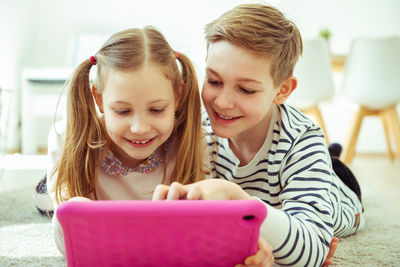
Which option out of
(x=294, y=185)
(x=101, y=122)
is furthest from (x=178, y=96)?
(x=294, y=185)

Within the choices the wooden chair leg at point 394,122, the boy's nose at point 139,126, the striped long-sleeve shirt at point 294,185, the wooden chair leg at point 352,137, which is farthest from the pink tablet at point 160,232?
the wooden chair leg at point 394,122

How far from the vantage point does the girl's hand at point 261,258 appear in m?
0.57

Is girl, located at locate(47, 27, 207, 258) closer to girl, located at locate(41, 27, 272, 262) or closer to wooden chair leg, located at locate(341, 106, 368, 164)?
girl, located at locate(41, 27, 272, 262)

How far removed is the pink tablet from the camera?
0.49 meters

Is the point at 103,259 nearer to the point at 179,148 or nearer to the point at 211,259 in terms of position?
the point at 211,259

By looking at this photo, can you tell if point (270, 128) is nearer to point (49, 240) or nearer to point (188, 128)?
point (188, 128)

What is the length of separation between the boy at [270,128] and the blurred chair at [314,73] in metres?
1.53

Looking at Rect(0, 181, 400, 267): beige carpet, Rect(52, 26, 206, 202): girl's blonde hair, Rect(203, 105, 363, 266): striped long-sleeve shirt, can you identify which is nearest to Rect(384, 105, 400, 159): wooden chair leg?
Rect(0, 181, 400, 267): beige carpet

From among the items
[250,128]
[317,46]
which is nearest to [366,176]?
[317,46]

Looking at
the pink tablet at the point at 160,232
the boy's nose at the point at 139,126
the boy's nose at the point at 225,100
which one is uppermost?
the boy's nose at the point at 225,100

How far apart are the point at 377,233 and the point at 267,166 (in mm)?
403

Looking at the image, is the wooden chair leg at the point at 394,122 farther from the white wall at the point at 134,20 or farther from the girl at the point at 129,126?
the girl at the point at 129,126

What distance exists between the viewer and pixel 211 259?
56cm

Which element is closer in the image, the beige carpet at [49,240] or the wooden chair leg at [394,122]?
the beige carpet at [49,240]
